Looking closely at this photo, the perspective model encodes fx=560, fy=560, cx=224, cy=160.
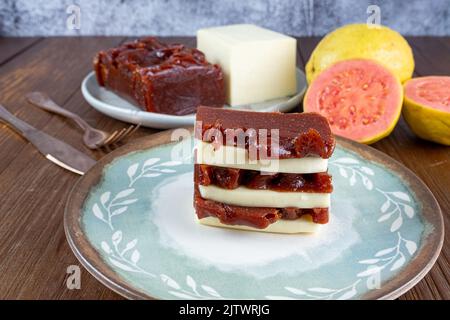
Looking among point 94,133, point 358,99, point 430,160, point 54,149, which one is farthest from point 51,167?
point 430,160

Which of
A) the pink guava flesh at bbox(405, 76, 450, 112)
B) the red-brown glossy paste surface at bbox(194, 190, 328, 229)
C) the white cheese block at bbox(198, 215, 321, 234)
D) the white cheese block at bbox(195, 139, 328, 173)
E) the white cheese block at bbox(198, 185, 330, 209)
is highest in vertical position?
the white cheese block at bbox(195, 139, 328, 173)

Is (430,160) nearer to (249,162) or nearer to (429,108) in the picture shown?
(429,108)

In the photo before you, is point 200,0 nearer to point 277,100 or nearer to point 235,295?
point 277,100

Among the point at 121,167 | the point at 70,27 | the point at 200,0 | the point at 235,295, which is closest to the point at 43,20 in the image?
the point at 70,27

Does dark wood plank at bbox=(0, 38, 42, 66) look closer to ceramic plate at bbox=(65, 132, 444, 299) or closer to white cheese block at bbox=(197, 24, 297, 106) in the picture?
white cheese block at bbox=(197, 24, 297, 106)

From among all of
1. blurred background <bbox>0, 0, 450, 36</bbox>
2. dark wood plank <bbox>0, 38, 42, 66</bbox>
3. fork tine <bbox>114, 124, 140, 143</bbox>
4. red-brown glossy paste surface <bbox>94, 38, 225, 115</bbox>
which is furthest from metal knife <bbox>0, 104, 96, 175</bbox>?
blurred background <bbox>0, 0, 450, 36</bbox>

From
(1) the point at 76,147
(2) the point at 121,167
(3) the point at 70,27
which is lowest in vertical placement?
(3) the point at 70,27
